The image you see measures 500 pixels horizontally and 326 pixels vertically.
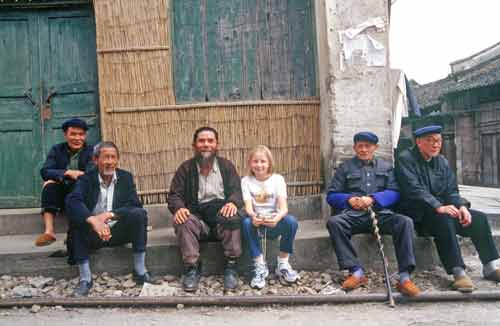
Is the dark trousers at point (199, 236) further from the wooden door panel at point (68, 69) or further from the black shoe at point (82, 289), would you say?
the wooden door panel at point (68, 69)

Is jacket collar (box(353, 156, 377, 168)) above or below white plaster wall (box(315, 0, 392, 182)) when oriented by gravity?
below

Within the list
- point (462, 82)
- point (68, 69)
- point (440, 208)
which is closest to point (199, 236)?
point (440, 208)

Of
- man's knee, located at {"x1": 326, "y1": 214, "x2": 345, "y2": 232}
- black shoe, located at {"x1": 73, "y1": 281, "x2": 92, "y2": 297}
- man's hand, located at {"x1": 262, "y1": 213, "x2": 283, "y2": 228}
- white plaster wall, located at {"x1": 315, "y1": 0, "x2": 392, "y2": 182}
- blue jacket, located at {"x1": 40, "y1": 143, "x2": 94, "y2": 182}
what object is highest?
white plaster wall, located at {"x1": 315, "y1": 0, "x2": 392, "y2": 182}

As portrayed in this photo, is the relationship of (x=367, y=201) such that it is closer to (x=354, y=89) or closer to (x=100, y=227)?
(x=354, y=89)

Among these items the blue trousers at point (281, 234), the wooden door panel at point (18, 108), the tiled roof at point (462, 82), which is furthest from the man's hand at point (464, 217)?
the tiled roof at point (462, 82)

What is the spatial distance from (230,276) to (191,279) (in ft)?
1.11

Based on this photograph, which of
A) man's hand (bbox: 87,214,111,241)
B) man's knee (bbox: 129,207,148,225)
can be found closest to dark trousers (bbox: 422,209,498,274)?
man's knee (bbox: 129,207,148,225)

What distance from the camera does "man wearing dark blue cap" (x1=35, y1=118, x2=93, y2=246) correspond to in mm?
4262

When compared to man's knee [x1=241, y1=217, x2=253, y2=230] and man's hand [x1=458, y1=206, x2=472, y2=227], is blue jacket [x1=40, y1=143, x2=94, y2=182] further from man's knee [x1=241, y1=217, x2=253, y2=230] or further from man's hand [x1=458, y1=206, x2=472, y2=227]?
man's hand [x1=458, y1=206, x2=472, y2=227]

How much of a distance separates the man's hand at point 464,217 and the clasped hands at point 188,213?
79.0 inches

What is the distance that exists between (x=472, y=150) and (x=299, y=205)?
740 inches

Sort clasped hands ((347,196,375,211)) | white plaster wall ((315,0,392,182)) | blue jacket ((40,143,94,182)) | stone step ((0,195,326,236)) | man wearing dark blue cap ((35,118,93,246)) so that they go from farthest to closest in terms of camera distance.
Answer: stone step ((0,195,326,236)) < white plaster wall ((315,0,392,182)) < blue jacket ((40,143,94,182)) < man wearing dark blue cap ((35,118,93,246)) < clasped hands ((347,196,375,211))

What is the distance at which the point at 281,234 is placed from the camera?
384cm

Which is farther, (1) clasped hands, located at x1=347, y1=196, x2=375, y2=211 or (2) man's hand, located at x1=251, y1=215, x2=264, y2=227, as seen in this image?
(1) clasped hands, located at x1=347, y1=196, x2=375, y2=211
